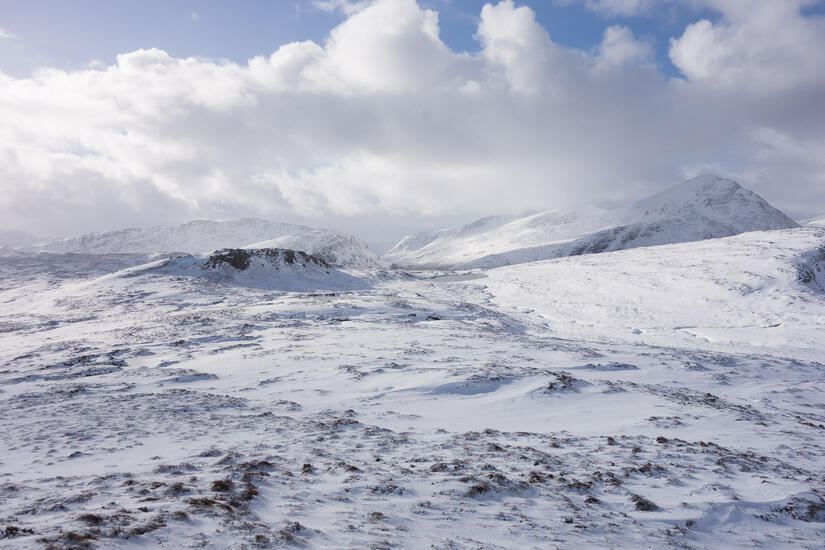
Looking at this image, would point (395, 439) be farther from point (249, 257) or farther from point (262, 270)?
point (249, 257)

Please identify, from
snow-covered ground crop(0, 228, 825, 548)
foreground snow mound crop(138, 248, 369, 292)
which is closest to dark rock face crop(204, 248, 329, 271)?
foreground snow mound crop(138, 248, 369, 292)

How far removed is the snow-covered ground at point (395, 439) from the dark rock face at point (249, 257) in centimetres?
2670

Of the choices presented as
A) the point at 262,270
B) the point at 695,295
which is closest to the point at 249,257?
the point at 262,270

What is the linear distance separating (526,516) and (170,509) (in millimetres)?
4425

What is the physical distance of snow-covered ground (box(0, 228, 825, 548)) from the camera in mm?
5023

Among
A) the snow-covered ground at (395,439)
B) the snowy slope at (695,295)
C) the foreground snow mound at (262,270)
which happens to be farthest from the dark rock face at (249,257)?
the snow-covered ground at (395,439)

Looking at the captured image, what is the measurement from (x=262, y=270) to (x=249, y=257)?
2.53 m

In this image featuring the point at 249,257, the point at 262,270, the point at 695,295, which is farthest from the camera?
the point at 249,257

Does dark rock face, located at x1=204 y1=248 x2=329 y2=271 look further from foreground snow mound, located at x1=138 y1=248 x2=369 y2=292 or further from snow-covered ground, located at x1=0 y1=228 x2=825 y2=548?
snow-covered ground, located at x1=0 y1=228 x2=825 y2=548

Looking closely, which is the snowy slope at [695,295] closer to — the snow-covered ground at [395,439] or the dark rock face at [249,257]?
the snow-covered ground at [395,439]

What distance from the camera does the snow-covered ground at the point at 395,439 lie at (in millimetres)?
5023

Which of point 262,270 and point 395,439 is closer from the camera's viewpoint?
point 395,439

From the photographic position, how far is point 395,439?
28.2 ft

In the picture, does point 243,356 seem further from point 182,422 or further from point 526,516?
point 526,516
